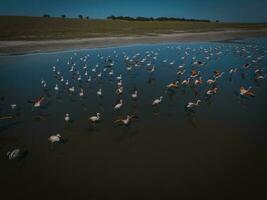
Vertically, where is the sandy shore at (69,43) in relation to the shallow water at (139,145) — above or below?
below

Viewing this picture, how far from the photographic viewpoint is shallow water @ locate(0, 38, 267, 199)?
10.5 metres

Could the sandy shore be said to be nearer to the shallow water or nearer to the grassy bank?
the grassy bank

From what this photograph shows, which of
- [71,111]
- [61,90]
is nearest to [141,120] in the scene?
[71,111]

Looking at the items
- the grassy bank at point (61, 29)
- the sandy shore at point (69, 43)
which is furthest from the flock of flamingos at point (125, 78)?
the grassy bank at point (61, 29)

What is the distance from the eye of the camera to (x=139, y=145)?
529 inches

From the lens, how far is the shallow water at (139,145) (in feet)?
34.5

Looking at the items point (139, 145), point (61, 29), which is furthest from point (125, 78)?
point (61, 29)

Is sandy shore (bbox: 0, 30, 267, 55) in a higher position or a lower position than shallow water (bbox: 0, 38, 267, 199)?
lower

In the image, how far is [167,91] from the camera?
21641mm

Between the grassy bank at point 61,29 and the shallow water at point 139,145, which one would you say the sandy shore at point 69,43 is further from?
the shallow water at point 139,145

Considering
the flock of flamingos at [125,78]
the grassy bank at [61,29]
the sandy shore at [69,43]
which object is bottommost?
the grassy bank at [61,29]

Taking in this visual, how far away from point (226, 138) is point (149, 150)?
11.2 feet

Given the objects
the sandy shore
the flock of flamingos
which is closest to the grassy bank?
the sandy shore

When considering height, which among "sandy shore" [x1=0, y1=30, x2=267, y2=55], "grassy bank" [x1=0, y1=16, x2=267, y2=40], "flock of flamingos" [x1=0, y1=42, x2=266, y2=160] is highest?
"flock of flamingos" [x1=0, y1=42, x2=266, y2=160]
